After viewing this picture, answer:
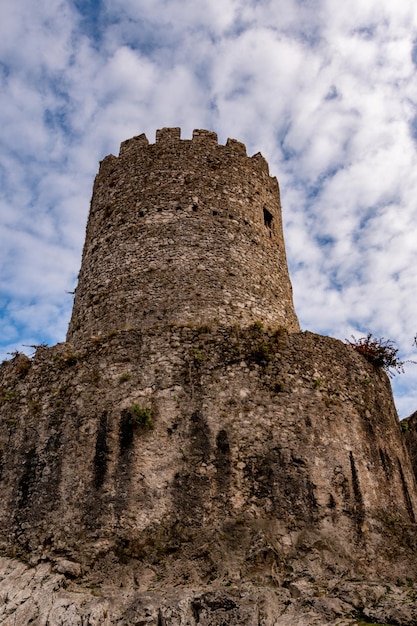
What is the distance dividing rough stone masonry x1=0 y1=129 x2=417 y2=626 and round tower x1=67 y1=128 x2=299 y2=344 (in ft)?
0.27

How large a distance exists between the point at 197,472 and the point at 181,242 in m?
6.69

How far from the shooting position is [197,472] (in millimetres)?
10305

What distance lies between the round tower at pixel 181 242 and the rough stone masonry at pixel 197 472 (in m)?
0.08

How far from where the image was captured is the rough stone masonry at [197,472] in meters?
8.90

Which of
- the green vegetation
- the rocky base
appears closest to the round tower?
the green vegetation

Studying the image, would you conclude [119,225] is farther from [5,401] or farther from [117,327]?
[5,401]

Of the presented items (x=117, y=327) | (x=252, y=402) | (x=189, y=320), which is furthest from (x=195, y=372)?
(x=117, y=327)

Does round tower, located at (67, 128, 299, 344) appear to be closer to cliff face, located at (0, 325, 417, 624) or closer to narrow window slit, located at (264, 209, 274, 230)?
narrow window slit, located at (264, 209, 274, 230)

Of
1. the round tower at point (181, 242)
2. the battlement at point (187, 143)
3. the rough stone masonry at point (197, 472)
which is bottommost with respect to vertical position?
the rough stone masonry at point (197, 472)

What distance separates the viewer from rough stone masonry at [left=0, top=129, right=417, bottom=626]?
8898 mm

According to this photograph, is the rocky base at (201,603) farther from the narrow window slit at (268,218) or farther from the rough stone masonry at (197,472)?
the narrow window slit at (268,218)

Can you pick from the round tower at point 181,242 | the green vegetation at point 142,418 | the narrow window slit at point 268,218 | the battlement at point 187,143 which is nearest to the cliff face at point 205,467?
the green vegetation at point 142,418

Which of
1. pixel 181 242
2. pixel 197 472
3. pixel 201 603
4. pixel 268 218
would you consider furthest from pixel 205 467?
pixel 268 218

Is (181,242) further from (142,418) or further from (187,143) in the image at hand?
(142,418)
